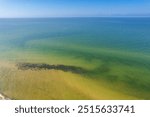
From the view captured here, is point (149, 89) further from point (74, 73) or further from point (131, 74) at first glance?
point (74, 73)

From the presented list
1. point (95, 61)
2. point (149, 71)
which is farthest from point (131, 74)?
point (95, 61)

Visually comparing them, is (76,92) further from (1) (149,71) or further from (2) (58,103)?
(1) (149,71)

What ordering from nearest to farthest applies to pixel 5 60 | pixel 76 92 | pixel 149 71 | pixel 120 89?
pixel 76 92 → pixel 120 89 → pixel 149 71 → pixel 5 60

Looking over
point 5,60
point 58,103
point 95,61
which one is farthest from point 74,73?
point 58,103

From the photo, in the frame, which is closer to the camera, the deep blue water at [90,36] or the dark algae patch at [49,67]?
the dark algae patch at [49,67]

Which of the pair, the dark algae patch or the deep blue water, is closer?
the dark algae patch

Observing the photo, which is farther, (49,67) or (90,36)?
(90,36)

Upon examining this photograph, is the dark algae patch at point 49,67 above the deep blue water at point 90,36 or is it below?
below

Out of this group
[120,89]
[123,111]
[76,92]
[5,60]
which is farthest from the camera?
[5,60]

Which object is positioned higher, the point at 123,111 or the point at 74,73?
the point at 123,111

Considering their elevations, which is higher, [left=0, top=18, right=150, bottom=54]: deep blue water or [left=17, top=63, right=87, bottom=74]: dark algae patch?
[left=0, top=18, right=150, bottom=54]: deep blue water

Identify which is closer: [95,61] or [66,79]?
[66,79]
